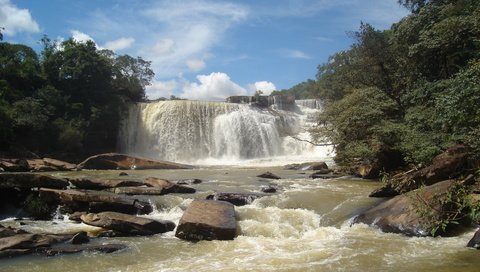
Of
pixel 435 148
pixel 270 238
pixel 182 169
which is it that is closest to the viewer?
pixel 270 238

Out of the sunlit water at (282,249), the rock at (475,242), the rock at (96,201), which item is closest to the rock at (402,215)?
the sunlit water at (282,249)

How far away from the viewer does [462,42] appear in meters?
18.5

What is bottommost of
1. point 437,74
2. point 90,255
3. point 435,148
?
point 90,255

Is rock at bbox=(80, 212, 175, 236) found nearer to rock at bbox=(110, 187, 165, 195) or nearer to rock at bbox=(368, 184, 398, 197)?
rock at bbox=(110, 187, 165, 195)

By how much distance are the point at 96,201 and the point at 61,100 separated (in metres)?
29.2

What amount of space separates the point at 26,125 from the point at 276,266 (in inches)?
1223

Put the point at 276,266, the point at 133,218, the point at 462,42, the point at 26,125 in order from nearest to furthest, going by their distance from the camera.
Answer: the point at 276,266
the point at 133,218
the point at 462,42
the point at 26,125

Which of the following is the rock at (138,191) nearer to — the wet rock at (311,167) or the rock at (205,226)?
the rock at (205,226)

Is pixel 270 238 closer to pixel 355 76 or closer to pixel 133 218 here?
pixel 133 218

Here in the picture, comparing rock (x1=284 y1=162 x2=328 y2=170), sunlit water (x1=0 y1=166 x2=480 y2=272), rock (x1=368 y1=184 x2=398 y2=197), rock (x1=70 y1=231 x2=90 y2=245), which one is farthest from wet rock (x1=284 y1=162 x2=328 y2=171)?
rock (x1=70 y1=231 x2=90 y2=245)

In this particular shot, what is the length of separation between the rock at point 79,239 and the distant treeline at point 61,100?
2487 cm

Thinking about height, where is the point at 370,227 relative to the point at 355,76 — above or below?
below

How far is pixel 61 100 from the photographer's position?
125 feet

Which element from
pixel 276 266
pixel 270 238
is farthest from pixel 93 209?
pixel 276 266
